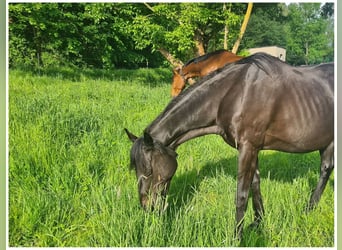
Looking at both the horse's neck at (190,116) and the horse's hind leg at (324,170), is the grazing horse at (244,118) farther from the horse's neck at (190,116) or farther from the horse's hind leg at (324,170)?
the horse's hind leg at (324,170)

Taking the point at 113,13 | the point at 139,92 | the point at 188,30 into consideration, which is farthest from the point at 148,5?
the point at 139,92

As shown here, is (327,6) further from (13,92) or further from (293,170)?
(13,92)

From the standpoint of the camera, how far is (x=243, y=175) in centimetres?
283

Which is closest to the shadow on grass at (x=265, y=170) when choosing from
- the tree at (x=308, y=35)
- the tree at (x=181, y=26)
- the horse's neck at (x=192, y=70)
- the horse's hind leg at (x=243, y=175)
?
the horse's hind leg at (x=243, y=175)

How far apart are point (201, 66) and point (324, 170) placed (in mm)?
2547

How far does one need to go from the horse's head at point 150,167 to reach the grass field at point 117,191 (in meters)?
0.12

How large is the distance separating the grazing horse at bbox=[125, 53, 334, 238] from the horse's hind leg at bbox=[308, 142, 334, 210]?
9.2 inches

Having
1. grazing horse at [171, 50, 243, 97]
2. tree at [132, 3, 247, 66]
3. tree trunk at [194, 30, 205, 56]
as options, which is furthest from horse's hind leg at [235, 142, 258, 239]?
tree trunk at [194, 30, 205, 56]

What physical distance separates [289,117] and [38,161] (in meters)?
2.42

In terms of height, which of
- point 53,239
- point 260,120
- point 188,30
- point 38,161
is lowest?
point 53,239

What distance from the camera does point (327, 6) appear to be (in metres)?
3.16

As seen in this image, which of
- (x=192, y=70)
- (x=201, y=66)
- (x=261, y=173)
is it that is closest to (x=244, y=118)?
(x=261, y=173)

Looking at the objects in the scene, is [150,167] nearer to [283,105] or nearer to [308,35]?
[283,105]

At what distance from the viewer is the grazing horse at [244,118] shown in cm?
271
